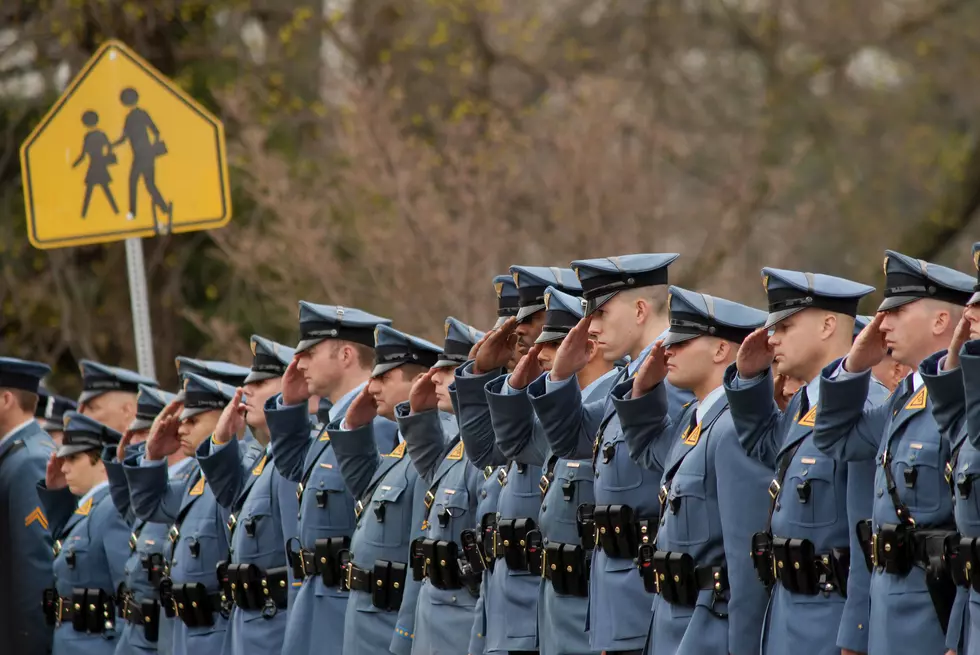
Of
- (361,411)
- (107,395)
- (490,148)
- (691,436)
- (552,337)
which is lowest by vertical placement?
(691,436)

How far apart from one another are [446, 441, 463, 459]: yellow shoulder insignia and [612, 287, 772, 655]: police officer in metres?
1.33

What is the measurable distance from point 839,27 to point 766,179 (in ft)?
6.21

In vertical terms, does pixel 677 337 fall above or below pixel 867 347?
above

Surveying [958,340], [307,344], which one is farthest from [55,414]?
[958,340]

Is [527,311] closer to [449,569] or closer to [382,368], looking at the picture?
[382,368]

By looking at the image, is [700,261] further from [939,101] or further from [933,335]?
[933,335]

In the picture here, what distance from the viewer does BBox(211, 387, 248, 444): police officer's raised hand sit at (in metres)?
9.34

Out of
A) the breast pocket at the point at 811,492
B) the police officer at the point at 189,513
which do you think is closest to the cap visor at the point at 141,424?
the police officer at the point at 189,513

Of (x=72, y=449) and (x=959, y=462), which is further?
(x=72, y=449)

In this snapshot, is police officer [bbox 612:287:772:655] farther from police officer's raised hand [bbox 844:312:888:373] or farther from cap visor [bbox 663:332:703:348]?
police officer's raised hand [bbox 844:312:888:373]

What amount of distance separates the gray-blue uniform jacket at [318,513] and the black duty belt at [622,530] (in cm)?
203

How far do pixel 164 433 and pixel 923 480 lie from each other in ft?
17.0

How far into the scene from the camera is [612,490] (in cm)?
694

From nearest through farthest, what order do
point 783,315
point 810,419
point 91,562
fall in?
point 810,419 < point 783,315 < point 91,562
